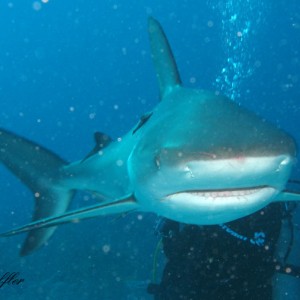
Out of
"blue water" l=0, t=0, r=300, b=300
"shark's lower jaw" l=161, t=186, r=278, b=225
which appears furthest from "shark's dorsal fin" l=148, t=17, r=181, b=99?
"blue water" l=0, t=0, r=300, b=300

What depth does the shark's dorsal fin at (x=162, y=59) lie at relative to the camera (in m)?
3.98

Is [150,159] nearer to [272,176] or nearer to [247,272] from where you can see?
[272,176]

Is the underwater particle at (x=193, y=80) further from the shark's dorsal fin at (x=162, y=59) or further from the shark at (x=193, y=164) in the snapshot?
the shark at (x=193, y=164)

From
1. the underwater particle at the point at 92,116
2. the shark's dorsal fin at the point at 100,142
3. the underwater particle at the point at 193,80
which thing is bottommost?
the shark's dorsal fin at the point at 100,142

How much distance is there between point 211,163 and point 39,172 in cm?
284

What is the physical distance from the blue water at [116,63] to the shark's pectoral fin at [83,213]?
75.9ft

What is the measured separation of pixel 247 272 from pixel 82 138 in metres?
101

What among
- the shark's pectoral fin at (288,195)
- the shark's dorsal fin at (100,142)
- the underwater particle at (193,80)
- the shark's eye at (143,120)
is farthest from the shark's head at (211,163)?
the underwater particle at (193,80)

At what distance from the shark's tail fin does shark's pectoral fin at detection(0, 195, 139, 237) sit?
4.21ft

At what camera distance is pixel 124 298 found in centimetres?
1201

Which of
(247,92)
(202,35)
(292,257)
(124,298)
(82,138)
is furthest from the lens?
(82,138)

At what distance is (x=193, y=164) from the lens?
2.05 m

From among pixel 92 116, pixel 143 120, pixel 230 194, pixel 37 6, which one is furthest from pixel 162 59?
pixel 92 116

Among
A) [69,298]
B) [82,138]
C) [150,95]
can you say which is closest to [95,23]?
[150,95]
